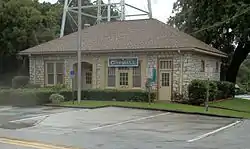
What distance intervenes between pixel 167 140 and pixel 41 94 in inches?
629

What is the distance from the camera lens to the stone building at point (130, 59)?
3034 centimetres

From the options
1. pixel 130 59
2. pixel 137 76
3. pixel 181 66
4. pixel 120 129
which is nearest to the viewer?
Result: pixel 120 129

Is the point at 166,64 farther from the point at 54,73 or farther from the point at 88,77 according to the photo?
the point at 54,73

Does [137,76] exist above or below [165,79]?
above

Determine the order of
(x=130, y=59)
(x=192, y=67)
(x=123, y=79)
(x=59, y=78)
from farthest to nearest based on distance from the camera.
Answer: (x=59, y=78), (x=123, y=79), (x=130, y=59), (x=192, y=67)

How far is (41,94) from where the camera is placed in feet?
93.8

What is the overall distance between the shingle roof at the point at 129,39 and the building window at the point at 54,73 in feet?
4.20

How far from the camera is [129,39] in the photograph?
33.3 m

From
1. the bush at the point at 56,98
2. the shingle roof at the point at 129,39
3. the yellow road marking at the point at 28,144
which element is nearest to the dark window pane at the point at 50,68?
the shingle roof at the point at 129,39

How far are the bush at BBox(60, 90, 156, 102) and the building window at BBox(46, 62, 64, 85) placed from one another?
13.2ft

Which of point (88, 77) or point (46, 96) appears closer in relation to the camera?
point (46, 96)

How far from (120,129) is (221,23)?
19940mm

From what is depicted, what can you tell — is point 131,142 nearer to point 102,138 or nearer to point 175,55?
point 102,138

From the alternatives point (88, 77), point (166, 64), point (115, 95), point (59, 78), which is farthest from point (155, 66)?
point (59, 78)
